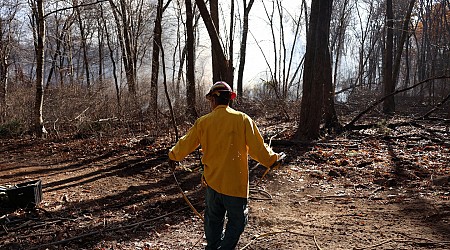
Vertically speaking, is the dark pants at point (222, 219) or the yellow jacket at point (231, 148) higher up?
the yellow jacket at point (231, 148)

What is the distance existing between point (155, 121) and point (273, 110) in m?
7.25

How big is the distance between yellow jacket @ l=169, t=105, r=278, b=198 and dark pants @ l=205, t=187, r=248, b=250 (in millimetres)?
77

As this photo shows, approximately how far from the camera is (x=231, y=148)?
3.46 m

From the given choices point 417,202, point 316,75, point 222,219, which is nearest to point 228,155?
point 222,219

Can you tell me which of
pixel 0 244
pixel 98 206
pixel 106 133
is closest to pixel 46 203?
pixel 98 206

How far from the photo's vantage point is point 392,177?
7.27 metres

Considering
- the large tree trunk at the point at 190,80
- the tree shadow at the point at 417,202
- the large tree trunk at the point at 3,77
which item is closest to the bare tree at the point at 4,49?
the large tree trunk at the point at 3,77

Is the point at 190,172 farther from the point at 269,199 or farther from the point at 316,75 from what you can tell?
the point at 316,75

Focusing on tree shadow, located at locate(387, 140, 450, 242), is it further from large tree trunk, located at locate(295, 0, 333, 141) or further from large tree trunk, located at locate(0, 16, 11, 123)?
large tree trunk, located at locate(0, 16, 11, 123)

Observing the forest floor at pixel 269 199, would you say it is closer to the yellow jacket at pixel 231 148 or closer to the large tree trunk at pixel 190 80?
the yellow jacket at pixel 231 148

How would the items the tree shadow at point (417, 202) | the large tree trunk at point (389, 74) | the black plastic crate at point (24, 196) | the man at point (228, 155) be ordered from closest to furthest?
the man at point (228, 155) → the tree shadow at point (417, 202) → the black plastic crate at point (24, 196) → the large tree trunk at point (389, 74)

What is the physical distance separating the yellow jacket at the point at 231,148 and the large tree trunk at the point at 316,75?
7.57 metres

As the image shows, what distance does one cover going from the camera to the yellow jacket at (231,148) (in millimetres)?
3438

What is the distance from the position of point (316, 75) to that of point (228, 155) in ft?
26.4
